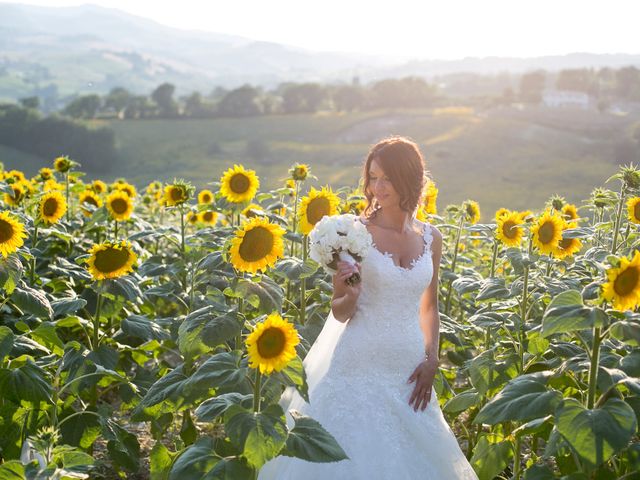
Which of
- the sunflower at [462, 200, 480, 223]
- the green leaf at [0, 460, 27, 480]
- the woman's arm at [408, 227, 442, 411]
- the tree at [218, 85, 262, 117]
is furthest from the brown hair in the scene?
the tree at [218, 85, 262, 117]

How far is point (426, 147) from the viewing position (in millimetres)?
59781

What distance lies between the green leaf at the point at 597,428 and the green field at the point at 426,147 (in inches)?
1532

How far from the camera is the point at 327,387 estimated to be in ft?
11.4

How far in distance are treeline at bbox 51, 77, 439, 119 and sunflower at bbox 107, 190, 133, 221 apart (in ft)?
224

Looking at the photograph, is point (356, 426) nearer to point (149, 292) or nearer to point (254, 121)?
point (149, 292)

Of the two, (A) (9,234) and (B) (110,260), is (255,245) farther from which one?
(A) (9,234)

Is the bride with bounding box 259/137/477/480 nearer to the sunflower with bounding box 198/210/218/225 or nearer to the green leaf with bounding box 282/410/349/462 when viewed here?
the green leaf with bounding box 282/410/349/462

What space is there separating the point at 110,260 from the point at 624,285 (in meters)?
2.43

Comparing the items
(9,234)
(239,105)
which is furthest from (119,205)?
(239,105)

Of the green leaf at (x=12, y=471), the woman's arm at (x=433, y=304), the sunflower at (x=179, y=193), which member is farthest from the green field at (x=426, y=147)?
the green leaf at (x=12, y=471)

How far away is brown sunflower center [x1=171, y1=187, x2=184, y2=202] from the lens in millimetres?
4551

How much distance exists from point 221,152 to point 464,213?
60.1 metres

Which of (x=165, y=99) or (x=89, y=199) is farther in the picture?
(x=165, y=99)

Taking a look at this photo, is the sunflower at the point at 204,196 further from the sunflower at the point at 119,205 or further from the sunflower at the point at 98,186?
the sunflower at the point at 98,186
